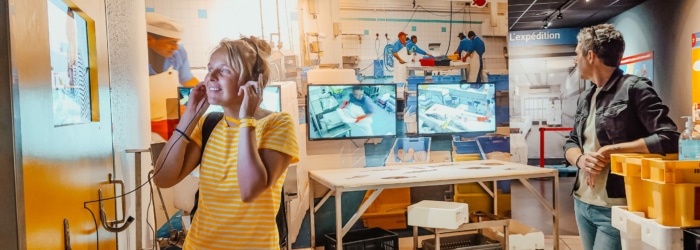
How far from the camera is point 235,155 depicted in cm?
151

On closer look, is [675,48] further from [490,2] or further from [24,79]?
[24,79]

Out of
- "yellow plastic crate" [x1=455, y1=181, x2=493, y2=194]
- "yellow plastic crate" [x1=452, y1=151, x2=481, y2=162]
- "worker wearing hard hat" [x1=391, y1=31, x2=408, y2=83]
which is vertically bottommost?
"yellow plastic crate" [x1=455, y1=181, x2=493, y2=194]

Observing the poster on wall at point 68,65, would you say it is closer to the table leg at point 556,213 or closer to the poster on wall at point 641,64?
the table leg at point 556,213

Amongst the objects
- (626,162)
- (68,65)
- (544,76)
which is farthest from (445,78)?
(544,76)

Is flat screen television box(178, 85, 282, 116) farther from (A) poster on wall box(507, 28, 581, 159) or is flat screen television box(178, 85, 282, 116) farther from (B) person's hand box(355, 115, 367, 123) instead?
(A) poster on wall box(507, 28, 581, 159)

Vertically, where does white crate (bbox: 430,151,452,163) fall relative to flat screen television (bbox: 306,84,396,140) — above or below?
below

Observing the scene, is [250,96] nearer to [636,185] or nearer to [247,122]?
[247,122]

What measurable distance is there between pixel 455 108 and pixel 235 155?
3.43 m

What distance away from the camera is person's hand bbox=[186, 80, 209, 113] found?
158 centimetres

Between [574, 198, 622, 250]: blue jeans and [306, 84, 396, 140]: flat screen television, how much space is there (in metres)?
2.10

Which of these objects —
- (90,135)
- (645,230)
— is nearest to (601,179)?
(645,230)

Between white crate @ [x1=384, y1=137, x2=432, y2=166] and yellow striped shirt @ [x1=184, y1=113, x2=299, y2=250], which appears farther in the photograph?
white crate @ [x1=384, y1=137, x2=432, y2=166]

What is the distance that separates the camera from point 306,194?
443cm

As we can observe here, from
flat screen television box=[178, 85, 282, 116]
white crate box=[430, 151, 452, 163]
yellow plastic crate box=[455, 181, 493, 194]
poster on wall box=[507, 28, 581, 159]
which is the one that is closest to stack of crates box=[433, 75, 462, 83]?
white crate box=[430, 151, 452, 163]
